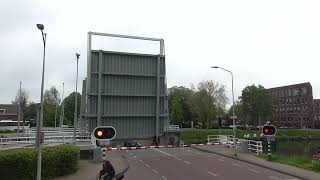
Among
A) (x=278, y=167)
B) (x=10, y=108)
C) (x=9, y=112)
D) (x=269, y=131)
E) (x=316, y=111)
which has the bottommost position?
(x=278, y=167)

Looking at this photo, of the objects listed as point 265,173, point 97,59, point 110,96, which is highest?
point 97,59

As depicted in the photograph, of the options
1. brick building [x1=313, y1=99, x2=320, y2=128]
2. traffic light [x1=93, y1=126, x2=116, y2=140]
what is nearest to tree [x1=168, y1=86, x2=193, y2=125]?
brick building [x1=313, y1=99, x2=320, y2=128]

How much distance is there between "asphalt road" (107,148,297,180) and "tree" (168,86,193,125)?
84.2 meters

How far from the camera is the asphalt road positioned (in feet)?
84.4

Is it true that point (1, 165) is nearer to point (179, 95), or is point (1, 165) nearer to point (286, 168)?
point (286, 168)

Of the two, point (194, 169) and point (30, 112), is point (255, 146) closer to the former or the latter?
point (194, 169)

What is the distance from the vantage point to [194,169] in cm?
2956

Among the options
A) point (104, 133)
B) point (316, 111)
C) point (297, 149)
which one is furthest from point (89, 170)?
point (316, 111)

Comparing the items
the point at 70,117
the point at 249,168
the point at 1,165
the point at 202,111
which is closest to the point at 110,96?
the point at 249,168

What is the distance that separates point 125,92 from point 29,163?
81.4ft

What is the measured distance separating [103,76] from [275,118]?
131m

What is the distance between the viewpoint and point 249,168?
3052cm

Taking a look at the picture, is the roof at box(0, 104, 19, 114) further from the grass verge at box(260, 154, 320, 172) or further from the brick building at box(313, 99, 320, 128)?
the grass verge at box(260, 154, 320, 172)

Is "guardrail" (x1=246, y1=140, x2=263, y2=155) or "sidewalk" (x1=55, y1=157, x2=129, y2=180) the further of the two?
"guardrail" (x1=246, y1=140, x2=263, y2=155)
